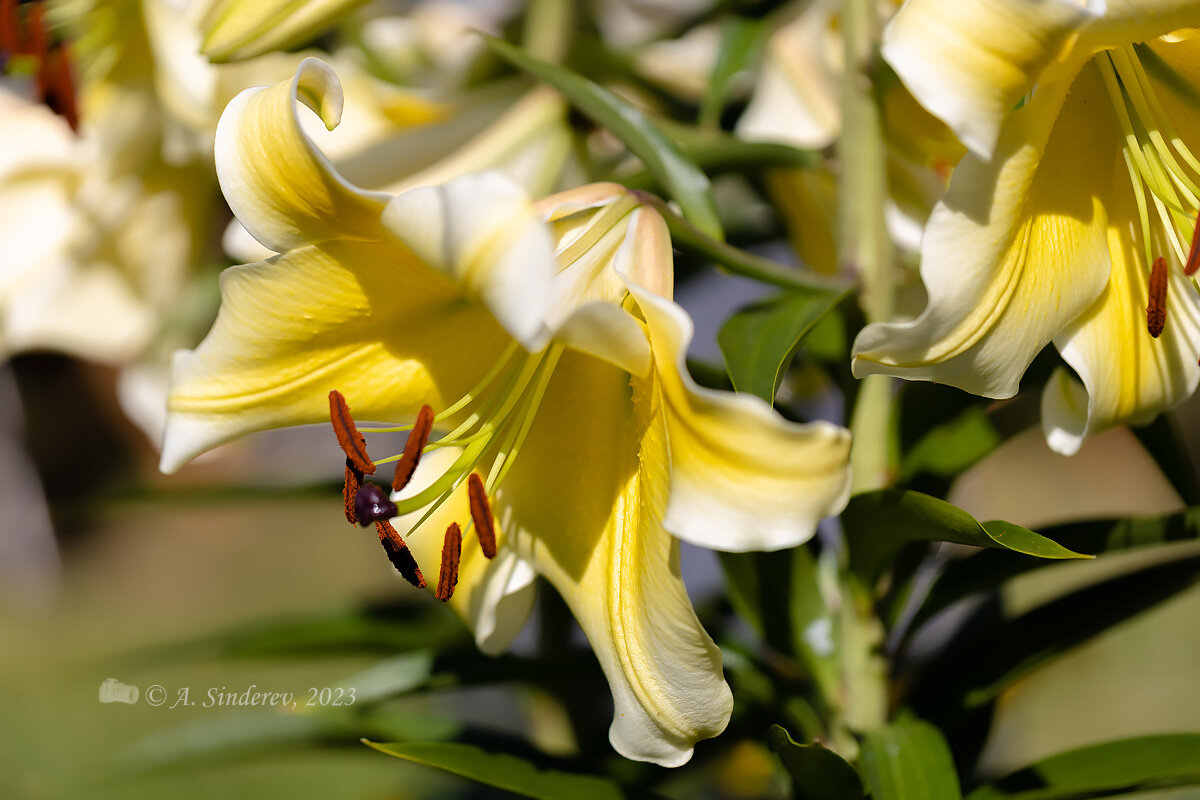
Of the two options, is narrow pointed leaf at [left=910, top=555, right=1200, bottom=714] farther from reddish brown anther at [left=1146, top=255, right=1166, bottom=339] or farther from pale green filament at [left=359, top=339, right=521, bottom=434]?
pale green filament at [left=359, top=339, right=521, bottom=434]

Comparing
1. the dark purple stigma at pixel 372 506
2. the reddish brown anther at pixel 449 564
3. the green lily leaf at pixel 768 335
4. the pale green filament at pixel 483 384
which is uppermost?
the green lily leaf at pixel 768 335

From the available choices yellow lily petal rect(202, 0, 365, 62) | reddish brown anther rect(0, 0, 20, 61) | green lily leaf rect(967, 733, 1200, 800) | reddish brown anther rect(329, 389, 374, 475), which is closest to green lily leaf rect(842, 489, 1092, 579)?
green lily leaf rect(967, 733, 1200, 800)

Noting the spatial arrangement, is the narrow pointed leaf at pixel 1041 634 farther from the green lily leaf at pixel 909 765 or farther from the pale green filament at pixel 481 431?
the pale green filament at pixel 481 431

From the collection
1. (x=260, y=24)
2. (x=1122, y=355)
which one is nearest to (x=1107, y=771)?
(x=1122, y=355)

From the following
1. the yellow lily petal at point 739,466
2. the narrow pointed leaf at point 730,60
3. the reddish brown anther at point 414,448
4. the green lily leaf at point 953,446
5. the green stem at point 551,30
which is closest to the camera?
the yellow lily petal at point 739,466

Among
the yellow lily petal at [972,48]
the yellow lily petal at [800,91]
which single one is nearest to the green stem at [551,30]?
the yellow lily petal at [800,91]

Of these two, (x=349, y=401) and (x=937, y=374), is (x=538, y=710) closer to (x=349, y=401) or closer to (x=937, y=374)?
(x=349, y=401)

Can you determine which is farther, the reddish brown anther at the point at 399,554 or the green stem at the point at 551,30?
the green stem at the point at 551,30
